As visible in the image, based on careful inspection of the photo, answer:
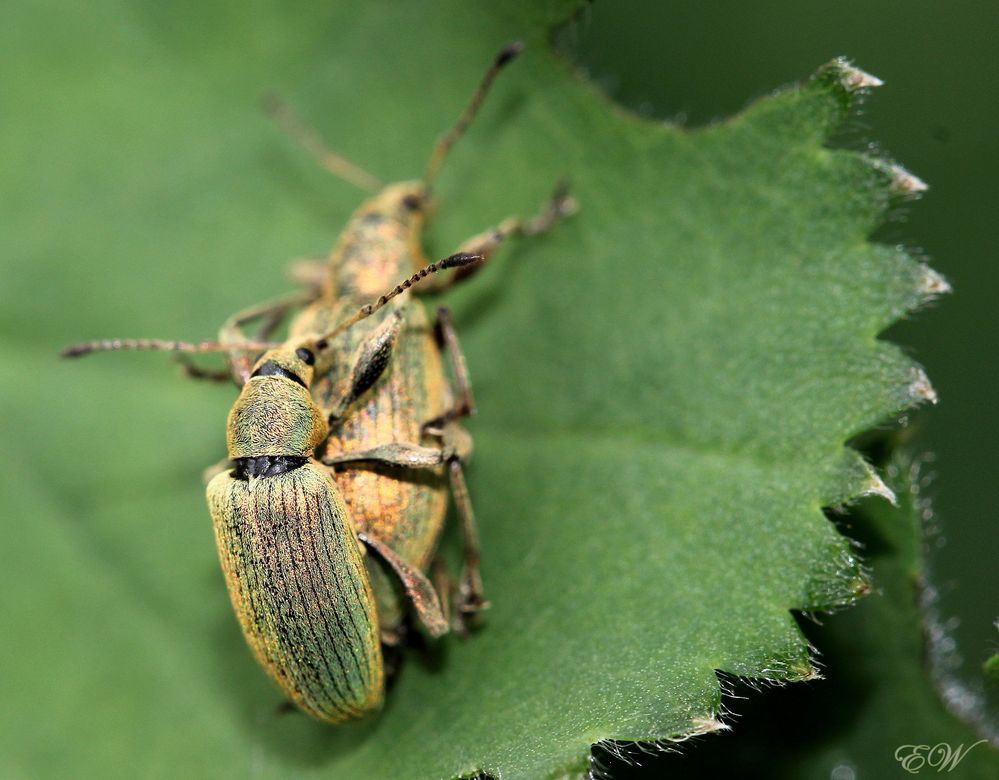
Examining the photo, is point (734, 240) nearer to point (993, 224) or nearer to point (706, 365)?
point (706, 365)

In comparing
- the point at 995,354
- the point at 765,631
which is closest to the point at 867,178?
the point at 765,631

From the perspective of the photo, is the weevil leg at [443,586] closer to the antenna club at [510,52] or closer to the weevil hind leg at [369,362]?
the weevil hind leg at [369,362]

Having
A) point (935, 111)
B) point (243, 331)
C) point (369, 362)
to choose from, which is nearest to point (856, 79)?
point (369, 362)

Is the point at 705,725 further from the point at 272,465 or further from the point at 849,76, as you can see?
the point at 849,76

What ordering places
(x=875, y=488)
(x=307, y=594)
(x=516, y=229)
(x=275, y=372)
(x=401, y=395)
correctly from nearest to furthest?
(x=875, y=488) → (x=307, y=594) → (x=275, y=372) → (x=401, y=395) → (x=516, y=229)

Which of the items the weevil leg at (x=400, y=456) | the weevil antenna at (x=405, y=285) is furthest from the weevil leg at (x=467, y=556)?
the weevil antenna at (x=405, y=285)
